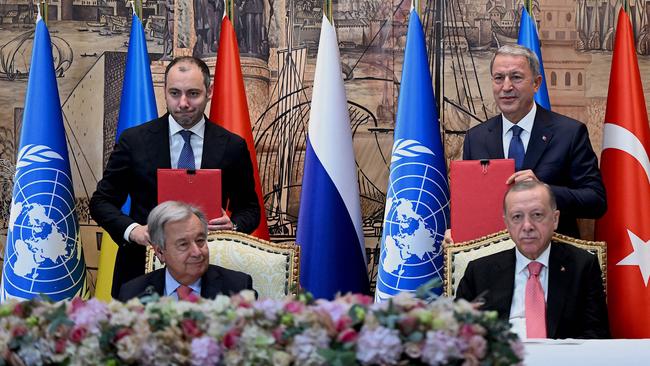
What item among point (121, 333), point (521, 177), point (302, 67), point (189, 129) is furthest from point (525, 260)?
point (302, 67)

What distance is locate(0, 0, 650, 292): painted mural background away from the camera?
222 inches

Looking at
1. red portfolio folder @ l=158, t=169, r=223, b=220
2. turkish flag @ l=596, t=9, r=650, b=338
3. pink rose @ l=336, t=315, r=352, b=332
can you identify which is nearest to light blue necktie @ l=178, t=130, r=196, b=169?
red portfolio folder @ l=158, t=169, r=223, b=220

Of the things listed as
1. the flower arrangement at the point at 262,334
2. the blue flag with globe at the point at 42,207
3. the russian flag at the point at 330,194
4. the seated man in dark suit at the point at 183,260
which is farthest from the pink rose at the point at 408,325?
the blue flag with globe at the point at 42,207

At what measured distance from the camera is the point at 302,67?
18.6 feet

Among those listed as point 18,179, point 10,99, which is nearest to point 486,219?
point 18,179

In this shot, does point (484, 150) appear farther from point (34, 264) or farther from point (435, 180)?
point (34, 264)

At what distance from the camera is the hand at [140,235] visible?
4234mm

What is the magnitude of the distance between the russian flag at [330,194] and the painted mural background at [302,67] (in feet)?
1.16

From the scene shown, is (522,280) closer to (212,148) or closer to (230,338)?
(212,148)

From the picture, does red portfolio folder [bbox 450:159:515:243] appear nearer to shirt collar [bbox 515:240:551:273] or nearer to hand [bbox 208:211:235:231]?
shirt collar [bbox 515:240:551:273]

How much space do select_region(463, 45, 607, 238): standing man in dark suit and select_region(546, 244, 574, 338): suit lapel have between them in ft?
1.90

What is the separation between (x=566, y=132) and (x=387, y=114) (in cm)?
133

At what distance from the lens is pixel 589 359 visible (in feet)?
8.99

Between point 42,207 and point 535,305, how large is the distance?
2.46 m
